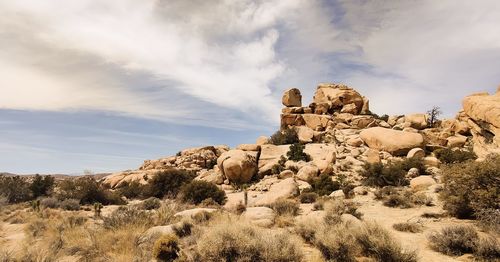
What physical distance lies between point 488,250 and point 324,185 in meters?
14.1

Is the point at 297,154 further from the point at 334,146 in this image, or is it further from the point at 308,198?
the point at 308,198

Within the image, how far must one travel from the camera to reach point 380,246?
23.5 feet

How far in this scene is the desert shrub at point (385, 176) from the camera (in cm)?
2070

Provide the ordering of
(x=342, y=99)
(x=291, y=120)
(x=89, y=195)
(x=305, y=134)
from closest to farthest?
1. (x=89, y=195)
2. (x=305, y=134)
3. (x=291, y=120)
4. (x=342, y=99)

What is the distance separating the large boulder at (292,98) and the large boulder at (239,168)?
1793cm

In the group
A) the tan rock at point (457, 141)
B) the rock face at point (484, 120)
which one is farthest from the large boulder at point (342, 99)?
the rock face at point (484, 120)

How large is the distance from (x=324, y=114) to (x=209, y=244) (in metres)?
35.9

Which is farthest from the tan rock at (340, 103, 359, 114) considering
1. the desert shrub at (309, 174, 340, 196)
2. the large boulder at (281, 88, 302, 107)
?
the desert shrub at (309, 174, 340, 196)

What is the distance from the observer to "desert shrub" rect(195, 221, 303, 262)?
6.76 m

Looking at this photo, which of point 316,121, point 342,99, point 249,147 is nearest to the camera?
point 249,147

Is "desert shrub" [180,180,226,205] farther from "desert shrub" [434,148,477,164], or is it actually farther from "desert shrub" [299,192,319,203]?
"desert shrub" [434,148,477,164]

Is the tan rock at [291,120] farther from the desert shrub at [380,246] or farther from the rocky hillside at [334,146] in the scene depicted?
the desert shrub at [380,246]

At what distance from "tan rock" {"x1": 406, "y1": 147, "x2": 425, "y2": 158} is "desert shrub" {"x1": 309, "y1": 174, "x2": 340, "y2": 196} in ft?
30.3

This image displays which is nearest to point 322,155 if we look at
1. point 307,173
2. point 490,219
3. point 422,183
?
point 307,173
